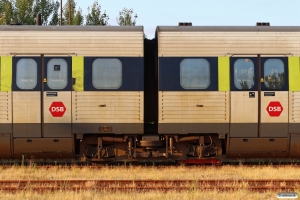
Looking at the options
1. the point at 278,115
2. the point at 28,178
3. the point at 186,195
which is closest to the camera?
the point at 186,195

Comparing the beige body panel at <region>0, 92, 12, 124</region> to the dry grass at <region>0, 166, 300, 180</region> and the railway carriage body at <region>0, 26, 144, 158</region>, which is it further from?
the dry grass at <region>0, 166, 300, 180</region>

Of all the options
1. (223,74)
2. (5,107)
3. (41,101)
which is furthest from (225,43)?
(5,107)

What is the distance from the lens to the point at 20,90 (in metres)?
14.8

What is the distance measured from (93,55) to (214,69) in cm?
329

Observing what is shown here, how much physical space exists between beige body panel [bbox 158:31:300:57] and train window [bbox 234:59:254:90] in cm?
30

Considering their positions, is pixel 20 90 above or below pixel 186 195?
above

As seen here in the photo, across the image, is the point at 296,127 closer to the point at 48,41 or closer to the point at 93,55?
the point at 93,55

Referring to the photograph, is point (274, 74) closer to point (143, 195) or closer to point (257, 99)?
point (257, 99)

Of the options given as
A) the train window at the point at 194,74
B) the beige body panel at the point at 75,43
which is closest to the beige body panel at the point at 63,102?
the beige body panel at the point at 75,43

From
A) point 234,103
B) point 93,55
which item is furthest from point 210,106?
point 93,55

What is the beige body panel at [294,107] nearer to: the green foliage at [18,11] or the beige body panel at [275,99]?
the beige body panel at [275,99]

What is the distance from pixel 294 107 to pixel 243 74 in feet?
5.44

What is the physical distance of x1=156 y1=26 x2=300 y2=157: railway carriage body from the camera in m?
14.9

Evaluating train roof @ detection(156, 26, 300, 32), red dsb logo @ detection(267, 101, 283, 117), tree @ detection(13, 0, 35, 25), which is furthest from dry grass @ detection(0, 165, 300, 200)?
tree @ detection(13, 0, 35, 25)
